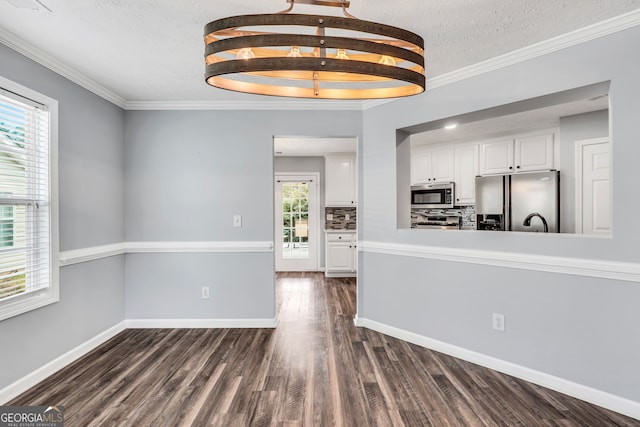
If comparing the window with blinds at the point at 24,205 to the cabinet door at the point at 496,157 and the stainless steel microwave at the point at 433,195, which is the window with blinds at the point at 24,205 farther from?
the cabinet door at the point at 496,157

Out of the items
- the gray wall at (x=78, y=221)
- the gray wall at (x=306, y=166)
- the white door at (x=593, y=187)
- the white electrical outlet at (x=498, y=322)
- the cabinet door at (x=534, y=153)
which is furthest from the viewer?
the gray wall at (x=306, y=166)

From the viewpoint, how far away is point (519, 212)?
4.10 m

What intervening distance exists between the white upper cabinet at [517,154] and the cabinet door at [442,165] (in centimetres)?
46

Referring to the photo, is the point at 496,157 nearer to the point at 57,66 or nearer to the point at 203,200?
the point at 203,200

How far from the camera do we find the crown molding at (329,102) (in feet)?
6.84

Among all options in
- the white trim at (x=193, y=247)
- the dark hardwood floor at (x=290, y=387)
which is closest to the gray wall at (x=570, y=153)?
the dark hardwood floor at (x=290, y=387)

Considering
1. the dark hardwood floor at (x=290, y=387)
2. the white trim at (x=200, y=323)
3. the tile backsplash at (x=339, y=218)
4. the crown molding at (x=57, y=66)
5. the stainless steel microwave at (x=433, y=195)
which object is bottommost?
the dark hardwood floor at (x=290, y=387)

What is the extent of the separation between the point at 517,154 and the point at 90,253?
484cm

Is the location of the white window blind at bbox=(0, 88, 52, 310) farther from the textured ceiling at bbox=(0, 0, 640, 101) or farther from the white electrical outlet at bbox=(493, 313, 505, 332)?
the white electrical outlet at bbox=(493, 313, 505, 332)

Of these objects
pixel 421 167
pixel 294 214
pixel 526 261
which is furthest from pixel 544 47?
pixel 294 214

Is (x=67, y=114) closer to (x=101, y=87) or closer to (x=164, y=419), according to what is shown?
(x=101, y=87)

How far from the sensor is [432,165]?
533 centimetres

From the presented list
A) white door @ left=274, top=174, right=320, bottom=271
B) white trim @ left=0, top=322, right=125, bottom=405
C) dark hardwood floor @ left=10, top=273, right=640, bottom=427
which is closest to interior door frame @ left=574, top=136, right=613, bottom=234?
dark hardwood floor @ left=10, top=273, right=640, bottom=427

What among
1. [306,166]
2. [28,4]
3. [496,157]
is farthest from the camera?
[306,166]
